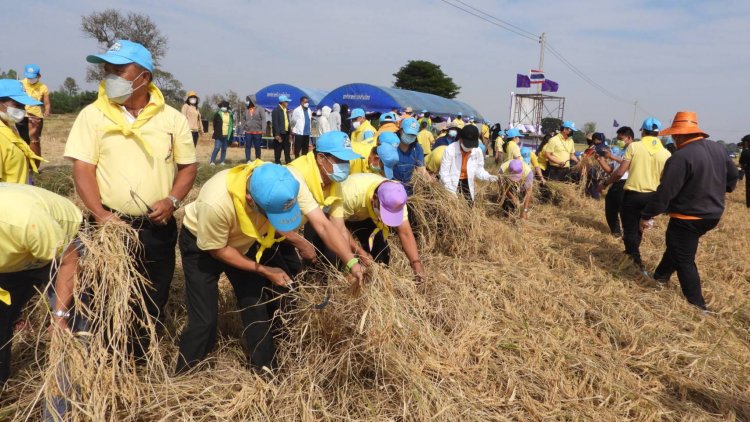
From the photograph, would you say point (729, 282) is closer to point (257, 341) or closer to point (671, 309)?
point (671, 309)

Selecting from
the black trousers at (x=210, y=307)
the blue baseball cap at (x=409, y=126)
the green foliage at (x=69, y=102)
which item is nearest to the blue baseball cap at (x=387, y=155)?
the blue baseball cap at (x=409, y=126)

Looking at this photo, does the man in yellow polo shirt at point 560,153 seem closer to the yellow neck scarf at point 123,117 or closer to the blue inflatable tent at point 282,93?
the yellow neck scarf at point 123,117

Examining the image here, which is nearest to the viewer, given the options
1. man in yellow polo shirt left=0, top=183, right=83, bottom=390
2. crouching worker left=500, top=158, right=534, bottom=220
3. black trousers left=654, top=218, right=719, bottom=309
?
man in yellow polo shirt left=0, top=183, right=83, bottom=390

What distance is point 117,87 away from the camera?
2.53 metres

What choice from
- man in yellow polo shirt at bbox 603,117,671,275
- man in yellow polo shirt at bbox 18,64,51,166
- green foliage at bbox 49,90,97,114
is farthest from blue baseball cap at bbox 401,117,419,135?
green foliage at bbox 49,90,97,114

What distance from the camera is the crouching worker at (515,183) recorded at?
20.3 feet

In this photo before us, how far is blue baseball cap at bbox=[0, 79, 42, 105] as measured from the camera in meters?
3.32

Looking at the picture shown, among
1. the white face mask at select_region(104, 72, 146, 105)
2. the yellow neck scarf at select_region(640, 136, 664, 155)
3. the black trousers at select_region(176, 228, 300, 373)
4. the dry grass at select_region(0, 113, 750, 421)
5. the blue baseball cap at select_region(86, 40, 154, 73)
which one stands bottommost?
the dry grass at select_region(0, 113, 750, 421)

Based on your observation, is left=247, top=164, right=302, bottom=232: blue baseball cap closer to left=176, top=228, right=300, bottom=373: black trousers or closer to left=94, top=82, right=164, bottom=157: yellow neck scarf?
left=176, top=228, right=300, bottom=373: black trousers

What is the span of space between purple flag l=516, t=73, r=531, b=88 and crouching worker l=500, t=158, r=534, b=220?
16.5m

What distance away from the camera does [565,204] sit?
841 cm

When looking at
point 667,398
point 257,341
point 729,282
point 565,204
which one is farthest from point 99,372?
point 565,204

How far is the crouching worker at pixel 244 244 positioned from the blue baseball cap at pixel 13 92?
185cm

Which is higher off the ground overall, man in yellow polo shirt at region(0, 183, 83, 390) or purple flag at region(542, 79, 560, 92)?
purple flag at region(542, 79, 560, 92)
